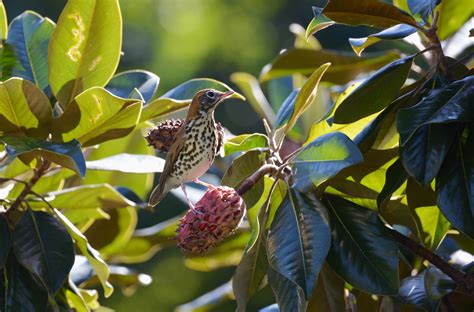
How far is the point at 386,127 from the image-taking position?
4.74ft

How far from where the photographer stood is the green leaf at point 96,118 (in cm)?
150

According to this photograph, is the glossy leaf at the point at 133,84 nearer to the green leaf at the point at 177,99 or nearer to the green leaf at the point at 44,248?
the green leaf at the point at 177,99

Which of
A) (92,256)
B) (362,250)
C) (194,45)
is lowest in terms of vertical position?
(194,45)

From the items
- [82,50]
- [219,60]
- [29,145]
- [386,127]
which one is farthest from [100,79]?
[219,60]

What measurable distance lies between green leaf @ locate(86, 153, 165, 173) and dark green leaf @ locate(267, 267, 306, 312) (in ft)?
1.15

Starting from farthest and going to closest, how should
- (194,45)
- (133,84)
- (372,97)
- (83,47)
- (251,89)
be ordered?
(194,45) → (251,89) → (133,84) → (83,47) → (372,97)

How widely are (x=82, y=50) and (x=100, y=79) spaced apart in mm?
59

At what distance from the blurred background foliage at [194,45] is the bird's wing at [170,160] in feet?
10.2

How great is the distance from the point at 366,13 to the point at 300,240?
338 millimetres

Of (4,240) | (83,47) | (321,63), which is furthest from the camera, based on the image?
(321,63)

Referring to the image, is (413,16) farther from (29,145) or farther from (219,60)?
(219,60)

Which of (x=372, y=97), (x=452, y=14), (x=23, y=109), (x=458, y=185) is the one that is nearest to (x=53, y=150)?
(x=23, y=109)

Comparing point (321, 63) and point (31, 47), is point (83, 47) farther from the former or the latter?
point (321, 63)

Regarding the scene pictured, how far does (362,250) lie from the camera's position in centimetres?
134
